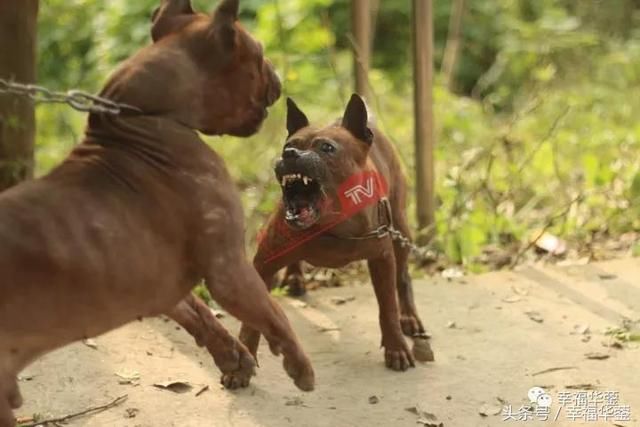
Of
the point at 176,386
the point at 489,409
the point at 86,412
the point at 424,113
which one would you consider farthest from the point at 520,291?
the point at 86,412

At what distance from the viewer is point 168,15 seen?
327 cm

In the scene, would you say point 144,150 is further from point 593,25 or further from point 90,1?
point 593,25

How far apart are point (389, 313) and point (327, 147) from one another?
843 millimetres

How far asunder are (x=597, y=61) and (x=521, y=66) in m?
0.82

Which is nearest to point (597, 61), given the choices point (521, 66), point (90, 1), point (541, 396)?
point (521, 66)

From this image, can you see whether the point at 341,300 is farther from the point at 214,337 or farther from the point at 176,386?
the point at 214,337

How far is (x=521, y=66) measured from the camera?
1035 cm

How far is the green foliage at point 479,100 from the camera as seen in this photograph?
21.9 ft

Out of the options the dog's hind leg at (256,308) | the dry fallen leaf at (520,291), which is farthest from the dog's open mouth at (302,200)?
the dry fallen leaf at (520,291)

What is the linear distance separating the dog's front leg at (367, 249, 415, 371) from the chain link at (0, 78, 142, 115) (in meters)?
1.53

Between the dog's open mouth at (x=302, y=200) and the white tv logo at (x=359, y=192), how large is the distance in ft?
0.53

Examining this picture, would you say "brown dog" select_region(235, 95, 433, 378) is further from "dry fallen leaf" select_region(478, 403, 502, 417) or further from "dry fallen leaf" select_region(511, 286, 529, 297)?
"dry fallen leaf" select_region(511, 286, 529, 297)

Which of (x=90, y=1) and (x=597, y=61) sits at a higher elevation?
(x=90, y=1)

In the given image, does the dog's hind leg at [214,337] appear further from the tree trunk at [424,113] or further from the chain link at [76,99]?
the tree trunk at [424,113]
